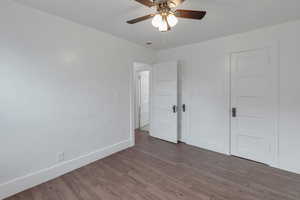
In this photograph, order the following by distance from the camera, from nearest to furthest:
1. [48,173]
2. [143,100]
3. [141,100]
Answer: [48,173] → [141,100] → [143,100]

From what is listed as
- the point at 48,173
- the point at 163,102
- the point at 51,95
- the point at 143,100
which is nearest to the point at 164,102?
the point at 163,102

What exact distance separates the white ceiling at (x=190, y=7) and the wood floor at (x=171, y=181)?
2.47 meters

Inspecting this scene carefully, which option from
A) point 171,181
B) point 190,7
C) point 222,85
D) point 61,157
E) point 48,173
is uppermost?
point 190,7

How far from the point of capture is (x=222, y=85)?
3.05 m

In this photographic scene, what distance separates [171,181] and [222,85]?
2.13m

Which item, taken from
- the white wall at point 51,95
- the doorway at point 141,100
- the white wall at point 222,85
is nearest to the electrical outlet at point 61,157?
the white wall at point 51,95

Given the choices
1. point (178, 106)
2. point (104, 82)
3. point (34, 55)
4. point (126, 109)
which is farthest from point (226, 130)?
point (34, 55)

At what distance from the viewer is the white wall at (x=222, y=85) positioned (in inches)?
92.3

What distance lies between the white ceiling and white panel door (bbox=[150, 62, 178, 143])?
3.34ft

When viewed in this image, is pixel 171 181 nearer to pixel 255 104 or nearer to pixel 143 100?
pixel 255 104

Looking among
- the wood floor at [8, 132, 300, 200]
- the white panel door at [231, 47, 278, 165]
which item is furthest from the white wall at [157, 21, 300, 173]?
the wood floor at [8, 132, 300, 200]

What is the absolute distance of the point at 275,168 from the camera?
2506 millimetres

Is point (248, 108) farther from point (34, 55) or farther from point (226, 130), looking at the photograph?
point (34, 55)

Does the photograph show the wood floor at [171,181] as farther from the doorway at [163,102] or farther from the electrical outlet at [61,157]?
the doorway at [163,102]
